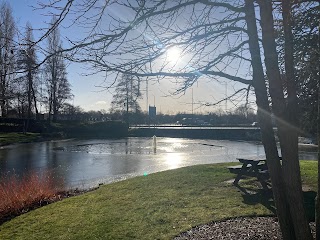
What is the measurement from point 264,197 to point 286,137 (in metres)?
4.38

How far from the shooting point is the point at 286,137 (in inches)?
118

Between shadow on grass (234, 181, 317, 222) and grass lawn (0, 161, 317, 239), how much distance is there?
0.06 ft

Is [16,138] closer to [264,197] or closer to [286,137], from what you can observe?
[264,197]

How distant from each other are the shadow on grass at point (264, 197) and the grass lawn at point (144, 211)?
19mm

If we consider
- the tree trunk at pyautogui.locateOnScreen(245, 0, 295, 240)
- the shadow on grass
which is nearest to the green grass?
the shadow on grass

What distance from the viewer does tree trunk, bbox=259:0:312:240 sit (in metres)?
3.01

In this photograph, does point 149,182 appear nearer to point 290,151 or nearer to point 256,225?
point 256,225

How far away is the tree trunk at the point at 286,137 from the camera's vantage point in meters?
3.01

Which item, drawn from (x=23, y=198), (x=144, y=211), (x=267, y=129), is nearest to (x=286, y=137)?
(x=267, y=129)

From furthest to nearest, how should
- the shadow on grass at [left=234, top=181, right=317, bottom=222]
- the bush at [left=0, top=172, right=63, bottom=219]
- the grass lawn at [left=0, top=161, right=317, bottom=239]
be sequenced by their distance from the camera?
the bush at [left=0, top=172, right=63, bottom=219], the shadow on grass at [left=234, top=181, right=317, bottom=222], the grass lawn at [left=0, top=161, right=317, bottom=239]

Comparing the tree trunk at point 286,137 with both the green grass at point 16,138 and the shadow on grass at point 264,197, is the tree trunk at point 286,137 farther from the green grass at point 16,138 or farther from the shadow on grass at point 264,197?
the green grass at point 16,138

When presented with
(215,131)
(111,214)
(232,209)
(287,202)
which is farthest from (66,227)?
(215,131)

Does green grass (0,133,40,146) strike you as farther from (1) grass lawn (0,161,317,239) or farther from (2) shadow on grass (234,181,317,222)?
(2) shadow on grass (234,181,317,222)

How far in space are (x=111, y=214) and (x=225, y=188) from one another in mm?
2790
